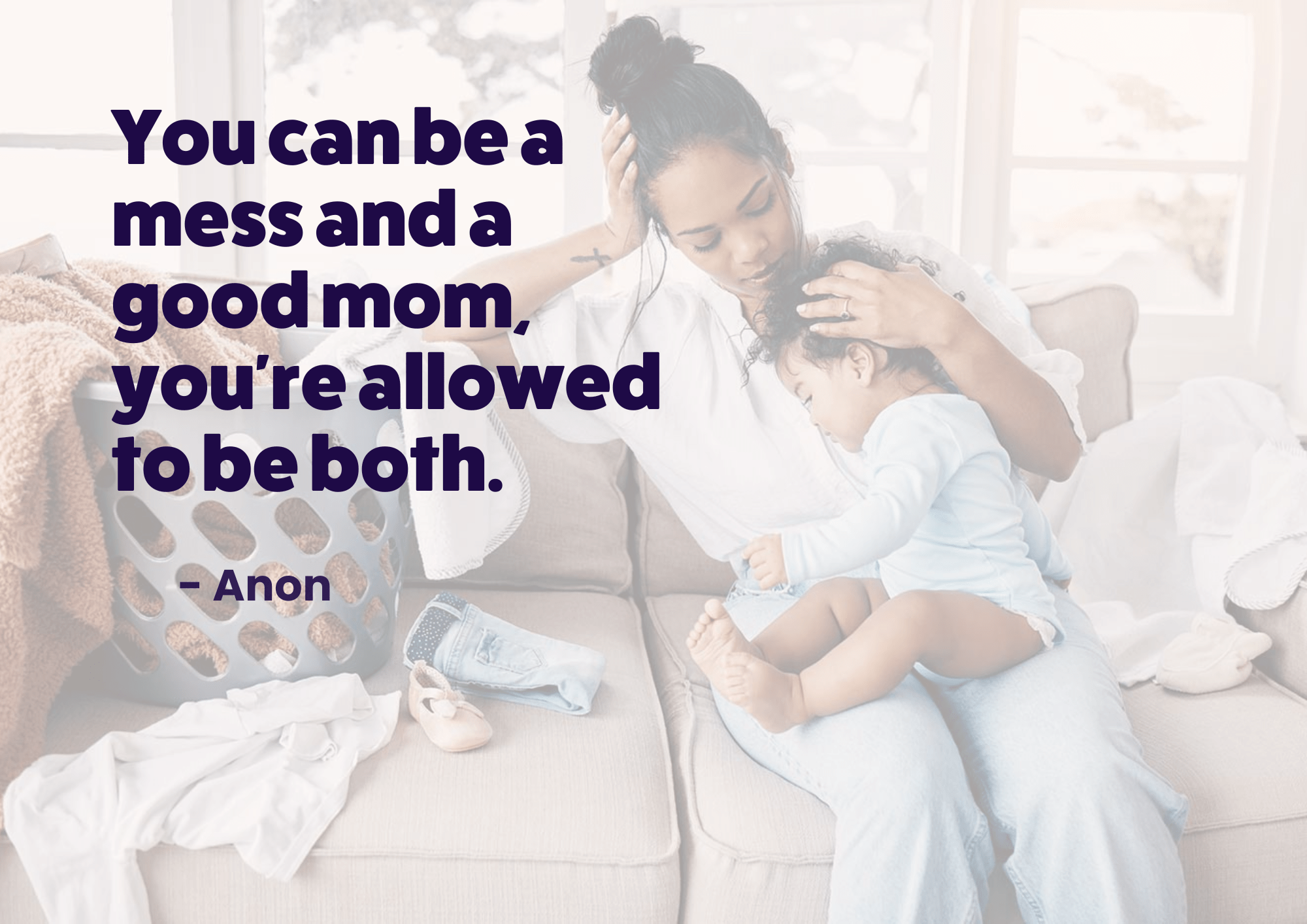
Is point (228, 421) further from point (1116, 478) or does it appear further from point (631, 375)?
point (1116, 478)

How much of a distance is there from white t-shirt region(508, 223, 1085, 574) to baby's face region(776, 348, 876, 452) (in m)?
0.09

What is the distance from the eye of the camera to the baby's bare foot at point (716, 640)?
111 centimetres

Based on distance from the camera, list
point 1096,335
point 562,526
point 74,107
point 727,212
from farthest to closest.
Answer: point 74,107
point 1096,335
point 562,526
point 727,212

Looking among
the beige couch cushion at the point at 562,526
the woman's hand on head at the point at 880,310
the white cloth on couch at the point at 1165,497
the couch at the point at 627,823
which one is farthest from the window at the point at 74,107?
the white cloth on couch at the point at 1165,497

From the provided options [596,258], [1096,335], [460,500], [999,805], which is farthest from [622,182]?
[1096,335]

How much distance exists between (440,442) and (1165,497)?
104 centimetres

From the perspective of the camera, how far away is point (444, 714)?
1.15m

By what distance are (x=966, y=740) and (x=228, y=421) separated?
0.79m

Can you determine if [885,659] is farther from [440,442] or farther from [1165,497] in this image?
[1165,497]

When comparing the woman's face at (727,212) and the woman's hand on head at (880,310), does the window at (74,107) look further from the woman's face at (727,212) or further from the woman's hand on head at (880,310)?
the woman's hand on head at (880,310)

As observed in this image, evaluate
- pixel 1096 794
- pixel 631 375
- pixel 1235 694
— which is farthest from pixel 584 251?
pixel 1235 694

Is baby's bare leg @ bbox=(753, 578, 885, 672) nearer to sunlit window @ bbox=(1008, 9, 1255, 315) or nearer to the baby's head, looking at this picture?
the baby's head

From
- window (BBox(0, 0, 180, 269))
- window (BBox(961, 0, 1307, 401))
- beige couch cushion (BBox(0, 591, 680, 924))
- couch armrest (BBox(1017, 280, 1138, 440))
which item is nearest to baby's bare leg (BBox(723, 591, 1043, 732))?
beige couch cushion (BBox(0, 591, 680, 924))

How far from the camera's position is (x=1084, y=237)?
2.38m
